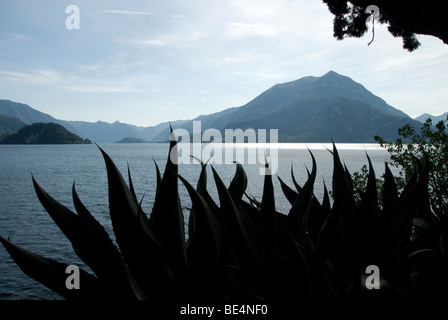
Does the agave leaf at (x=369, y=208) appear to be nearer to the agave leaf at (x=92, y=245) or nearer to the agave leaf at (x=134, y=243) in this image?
the agave leaf at (x=134, y=243)

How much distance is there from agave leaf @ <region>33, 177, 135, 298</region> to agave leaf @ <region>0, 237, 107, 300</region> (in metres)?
0.06

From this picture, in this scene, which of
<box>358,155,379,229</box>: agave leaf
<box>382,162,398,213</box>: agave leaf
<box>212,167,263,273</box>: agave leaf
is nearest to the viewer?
<box>212,167,263,273</box>: agave leaf

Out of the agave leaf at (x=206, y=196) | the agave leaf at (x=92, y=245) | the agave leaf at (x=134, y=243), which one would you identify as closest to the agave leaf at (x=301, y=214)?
the agave leaf at (x=206, y=196)

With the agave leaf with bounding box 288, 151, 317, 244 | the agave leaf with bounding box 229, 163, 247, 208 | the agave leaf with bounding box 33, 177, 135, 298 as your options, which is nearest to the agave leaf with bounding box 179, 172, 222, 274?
the agave leaf with bounding box 33, 177, 135, 298

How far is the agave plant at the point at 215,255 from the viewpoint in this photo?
3.78ft

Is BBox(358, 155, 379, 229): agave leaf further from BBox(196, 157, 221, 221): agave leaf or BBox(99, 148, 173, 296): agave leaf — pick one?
BBox(99, 148, 173, 296): agave leaf

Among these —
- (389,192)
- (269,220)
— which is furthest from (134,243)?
(389,192)

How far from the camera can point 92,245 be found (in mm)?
1193

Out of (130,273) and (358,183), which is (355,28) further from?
(130,273)

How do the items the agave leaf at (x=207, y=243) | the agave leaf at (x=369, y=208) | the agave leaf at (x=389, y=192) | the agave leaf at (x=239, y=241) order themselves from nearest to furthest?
the agave leaf at (x=207, y=243) → the agave leaf at (x=239, y=241) → the agave leaf at (x=369, y=208) → the agave leaf at (x=389, y=192)

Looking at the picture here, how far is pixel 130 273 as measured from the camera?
3.97 ft

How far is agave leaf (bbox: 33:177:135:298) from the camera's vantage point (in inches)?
45.9
